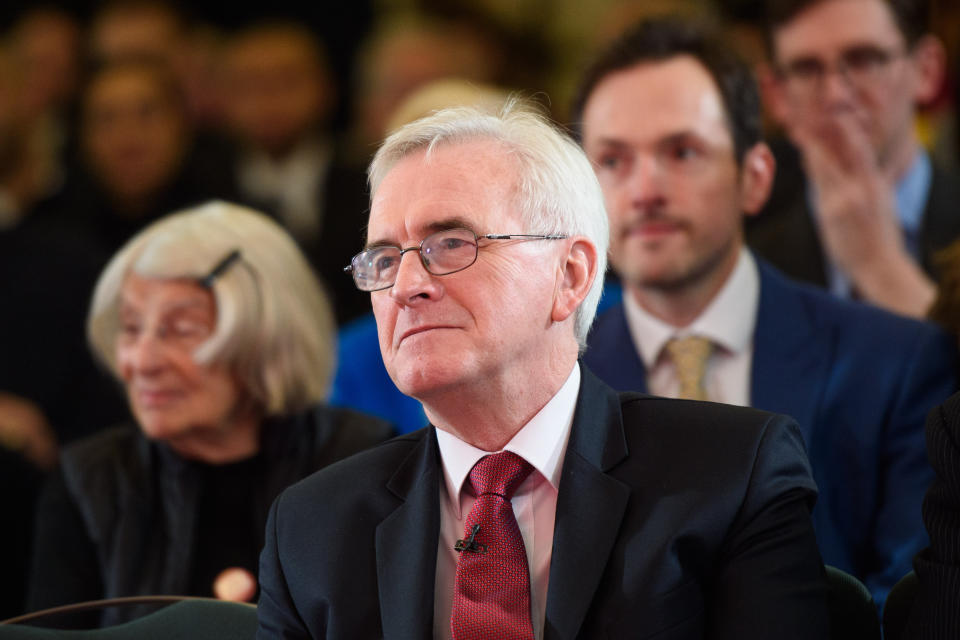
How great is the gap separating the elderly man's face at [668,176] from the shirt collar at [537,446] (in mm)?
944

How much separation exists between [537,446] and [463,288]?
0.83 feet

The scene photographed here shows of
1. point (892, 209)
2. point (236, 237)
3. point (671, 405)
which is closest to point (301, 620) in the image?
point (671, 405)

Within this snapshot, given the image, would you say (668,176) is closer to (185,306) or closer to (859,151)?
(859,151)

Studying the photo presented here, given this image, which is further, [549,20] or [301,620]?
[549,20]

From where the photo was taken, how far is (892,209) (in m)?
3.29

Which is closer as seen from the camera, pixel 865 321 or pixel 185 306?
pixel 865 321

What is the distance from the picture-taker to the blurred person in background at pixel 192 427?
8.68 ft

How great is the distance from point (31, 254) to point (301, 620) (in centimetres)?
265

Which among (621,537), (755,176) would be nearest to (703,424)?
(621,537)

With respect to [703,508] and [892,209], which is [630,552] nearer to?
[703,508]

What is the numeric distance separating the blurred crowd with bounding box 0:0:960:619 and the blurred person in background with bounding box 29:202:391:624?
0.41 meters

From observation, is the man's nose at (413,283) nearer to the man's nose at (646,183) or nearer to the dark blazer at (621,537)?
the dark blazer at (621,537)

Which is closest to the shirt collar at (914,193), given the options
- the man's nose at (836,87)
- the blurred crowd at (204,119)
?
the man's nose at (836,87)

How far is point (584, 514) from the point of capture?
5.61 feet
